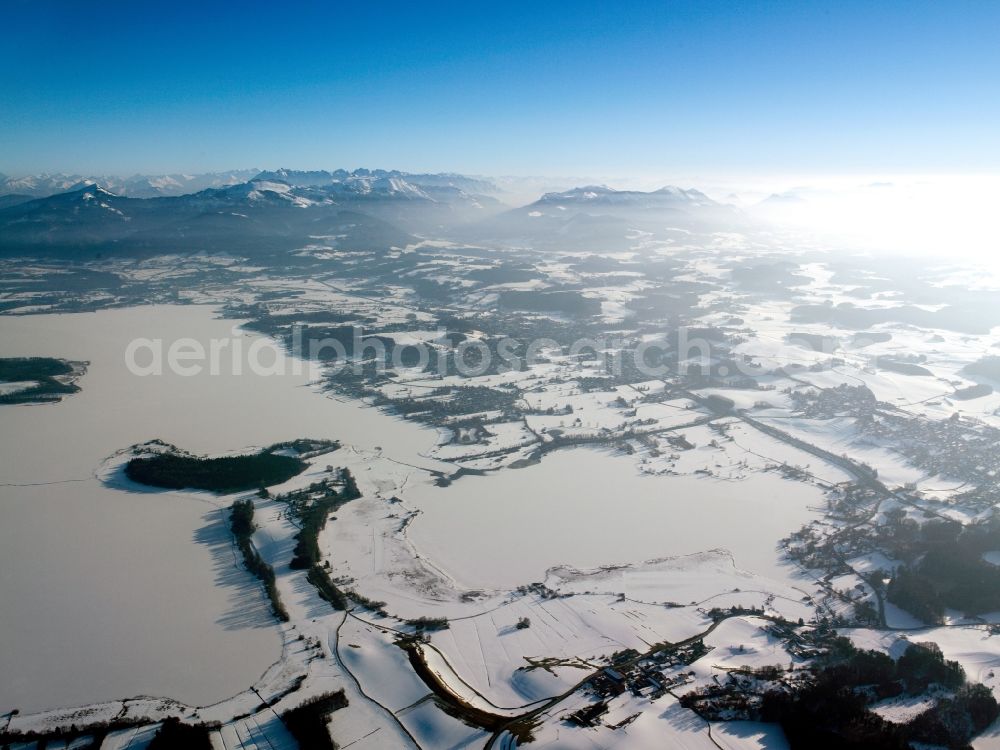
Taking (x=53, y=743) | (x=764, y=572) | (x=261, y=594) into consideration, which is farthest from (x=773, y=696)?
(x=53, y=743)

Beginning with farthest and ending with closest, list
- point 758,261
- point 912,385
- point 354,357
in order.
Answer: point 758,261, point 354,357, point 912,385

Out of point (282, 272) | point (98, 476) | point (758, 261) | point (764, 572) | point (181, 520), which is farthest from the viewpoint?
point (758, 261)

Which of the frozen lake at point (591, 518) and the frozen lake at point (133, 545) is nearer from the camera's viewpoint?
the frozen lake at point (133, 545)

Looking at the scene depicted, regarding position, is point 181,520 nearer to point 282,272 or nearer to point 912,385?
point 912,385

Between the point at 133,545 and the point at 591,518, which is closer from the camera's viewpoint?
the point at 133,545
